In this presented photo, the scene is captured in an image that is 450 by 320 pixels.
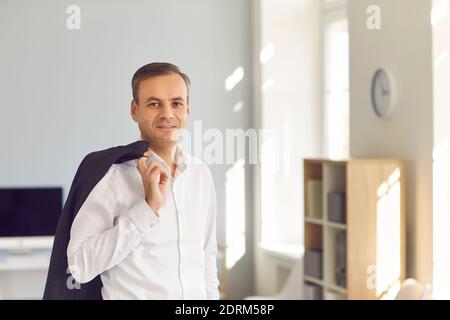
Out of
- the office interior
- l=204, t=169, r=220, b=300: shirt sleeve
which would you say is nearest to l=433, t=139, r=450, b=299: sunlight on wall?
the office interior

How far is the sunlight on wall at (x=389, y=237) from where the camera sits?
1825 millimetres

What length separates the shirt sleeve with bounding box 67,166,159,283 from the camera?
1.49ft

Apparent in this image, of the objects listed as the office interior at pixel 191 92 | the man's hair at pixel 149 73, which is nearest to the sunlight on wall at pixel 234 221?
the office interior at pixel 191 92

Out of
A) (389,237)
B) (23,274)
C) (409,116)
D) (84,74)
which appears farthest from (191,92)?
(389,237)

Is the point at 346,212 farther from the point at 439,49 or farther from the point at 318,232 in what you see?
the point at 439,49

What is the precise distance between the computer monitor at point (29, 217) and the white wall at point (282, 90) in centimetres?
17

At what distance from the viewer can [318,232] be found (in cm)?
212

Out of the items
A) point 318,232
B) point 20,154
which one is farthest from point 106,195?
point 318,232

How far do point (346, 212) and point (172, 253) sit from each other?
144 cm

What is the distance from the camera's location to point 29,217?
76.7 inches

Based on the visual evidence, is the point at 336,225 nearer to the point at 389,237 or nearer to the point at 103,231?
the point at 389,237

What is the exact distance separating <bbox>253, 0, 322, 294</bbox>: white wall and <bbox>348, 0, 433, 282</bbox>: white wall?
136 millimetres

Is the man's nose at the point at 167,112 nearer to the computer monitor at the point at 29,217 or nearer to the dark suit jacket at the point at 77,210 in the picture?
the dark suit jacket at the point at 77,210

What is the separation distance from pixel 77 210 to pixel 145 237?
45 millimetres
